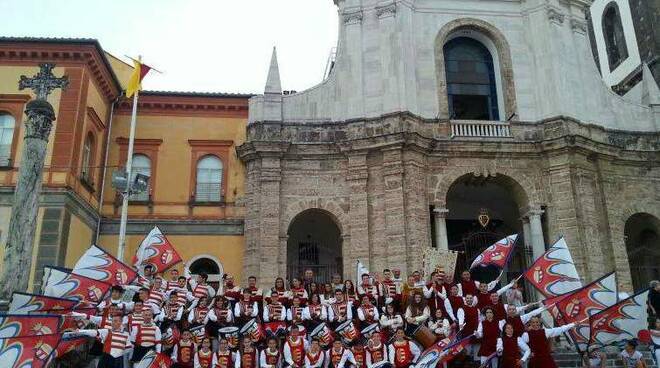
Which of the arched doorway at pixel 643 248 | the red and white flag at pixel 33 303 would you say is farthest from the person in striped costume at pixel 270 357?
the arched doorway at pixel 643 248

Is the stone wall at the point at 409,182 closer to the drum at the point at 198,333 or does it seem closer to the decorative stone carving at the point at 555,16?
the decorative stone carving at the point at 555,16

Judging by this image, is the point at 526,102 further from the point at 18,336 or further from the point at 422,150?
the point at 18,336

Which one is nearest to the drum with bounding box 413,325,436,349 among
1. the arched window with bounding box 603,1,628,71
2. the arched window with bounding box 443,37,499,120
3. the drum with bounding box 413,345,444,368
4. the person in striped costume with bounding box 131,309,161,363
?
the drum with bounding box 413,345,444,368

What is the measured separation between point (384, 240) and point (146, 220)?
8713mm

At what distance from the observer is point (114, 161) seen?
22.1m

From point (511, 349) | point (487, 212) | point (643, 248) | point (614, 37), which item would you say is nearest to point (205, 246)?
point (487, 212)

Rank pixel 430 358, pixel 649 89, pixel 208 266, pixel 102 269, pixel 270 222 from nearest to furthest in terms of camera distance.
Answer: pixel 430 358
pixel 102 269
pixel 270 222
pixel 208 266
pixel 649 89

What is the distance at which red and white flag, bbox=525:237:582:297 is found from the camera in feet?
43.5

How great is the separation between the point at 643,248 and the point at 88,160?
2104cm

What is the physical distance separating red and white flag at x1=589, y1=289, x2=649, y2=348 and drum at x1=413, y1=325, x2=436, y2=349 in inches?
123

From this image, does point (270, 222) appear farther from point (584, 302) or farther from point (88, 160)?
point (584, 302)

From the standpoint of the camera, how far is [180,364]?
11.4 metres

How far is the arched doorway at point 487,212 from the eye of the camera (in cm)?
2170

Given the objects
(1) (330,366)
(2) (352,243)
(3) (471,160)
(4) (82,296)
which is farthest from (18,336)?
(3) (471,160)
